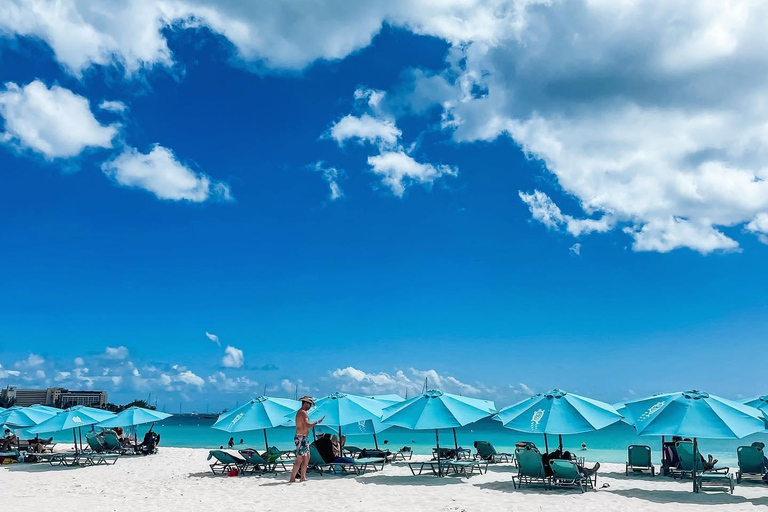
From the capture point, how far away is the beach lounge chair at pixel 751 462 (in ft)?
40.4

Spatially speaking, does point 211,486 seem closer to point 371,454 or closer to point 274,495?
point 274,495

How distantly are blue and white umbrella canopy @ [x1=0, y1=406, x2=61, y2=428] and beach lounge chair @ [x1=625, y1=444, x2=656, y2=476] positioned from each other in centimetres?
1746

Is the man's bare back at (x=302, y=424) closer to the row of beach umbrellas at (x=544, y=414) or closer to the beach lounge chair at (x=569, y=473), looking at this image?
the row of beach umbrellas at (x=544, y=414)

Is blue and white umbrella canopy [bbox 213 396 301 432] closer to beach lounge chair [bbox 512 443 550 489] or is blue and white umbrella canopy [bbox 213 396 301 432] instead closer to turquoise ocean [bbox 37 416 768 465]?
turquoise ocean [bbox 37 416 768 465]

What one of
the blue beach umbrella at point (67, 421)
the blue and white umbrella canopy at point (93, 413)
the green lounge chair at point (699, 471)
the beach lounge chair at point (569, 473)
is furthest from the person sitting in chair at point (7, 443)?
the green lounge chair at point (699, 471)

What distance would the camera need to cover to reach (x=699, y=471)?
37.4 ft

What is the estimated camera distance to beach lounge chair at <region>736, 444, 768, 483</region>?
1233cm

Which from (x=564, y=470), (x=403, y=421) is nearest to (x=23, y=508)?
(x=403, y=421)

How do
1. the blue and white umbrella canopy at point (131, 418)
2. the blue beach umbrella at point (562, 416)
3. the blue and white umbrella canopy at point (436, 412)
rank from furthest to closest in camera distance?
1. the blue and white umbrella canopy at point (131, 418)
2. the blue and white umbrella canopy at point (436, 412)
3. the blue beach umbrella at point (562, 416)

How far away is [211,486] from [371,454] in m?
4.23

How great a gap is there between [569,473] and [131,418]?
44.9 ft

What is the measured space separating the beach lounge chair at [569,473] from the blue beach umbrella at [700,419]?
1370mm

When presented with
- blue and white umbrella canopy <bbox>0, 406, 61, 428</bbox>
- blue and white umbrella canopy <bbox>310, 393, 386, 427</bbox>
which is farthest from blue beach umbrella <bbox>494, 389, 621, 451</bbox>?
Result: blue and white umbrella canopy <bbox>0, 406, 61, 428</bbox>

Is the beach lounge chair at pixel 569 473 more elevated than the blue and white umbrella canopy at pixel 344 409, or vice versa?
the blue and white umbrella canopy at pixel 344 409
